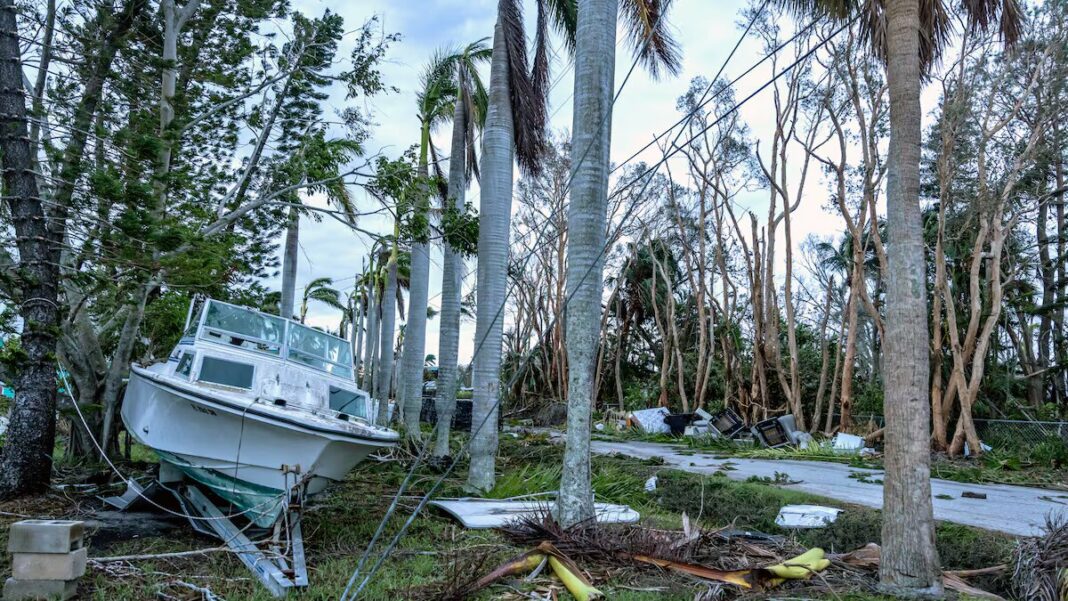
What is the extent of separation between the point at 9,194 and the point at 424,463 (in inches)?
303

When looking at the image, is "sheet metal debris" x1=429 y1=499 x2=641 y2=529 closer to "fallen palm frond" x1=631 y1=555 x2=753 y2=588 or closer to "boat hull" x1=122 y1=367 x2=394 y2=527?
"boat hull" x1=122 y1=367 x2=394 y2=527

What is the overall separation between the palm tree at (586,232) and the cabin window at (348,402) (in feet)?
12.3

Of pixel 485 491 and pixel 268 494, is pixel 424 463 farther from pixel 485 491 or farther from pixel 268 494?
pixel 268 494

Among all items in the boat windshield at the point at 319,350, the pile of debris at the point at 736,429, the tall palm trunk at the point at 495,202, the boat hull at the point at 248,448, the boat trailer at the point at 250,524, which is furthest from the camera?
the pile of debris at the point at 736,429

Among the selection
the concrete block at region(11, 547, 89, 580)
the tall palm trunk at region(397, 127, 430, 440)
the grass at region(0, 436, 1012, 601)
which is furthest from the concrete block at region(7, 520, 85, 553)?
the tall palm trunk at region(397, 127, 430, 440)

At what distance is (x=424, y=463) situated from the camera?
44.6ft

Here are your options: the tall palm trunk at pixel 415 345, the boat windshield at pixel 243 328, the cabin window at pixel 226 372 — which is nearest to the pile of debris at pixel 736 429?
the tall palm trunk at pixel 415 345

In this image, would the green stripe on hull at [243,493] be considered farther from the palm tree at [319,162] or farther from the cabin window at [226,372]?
the palm tree at [319,162]

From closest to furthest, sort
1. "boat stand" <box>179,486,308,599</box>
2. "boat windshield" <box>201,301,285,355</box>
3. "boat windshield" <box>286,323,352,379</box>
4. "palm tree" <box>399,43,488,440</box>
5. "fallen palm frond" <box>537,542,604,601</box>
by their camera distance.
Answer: "fallen palm frond" <box>537,542,604,601</box>
"boat stand" <box>179,486,308,599</box>
"boat windshield" <box>201,301,285,355</box>
"boat windshield" <box>286,323,352,379</box>
"palm tree" <box>399,43,488,440</box>

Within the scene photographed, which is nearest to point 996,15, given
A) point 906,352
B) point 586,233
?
point 906,352

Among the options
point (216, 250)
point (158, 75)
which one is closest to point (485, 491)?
point (216, 250)

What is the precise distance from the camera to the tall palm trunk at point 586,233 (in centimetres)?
756

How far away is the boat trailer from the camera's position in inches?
244

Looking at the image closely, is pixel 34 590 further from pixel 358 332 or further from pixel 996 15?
pixel 358 332
